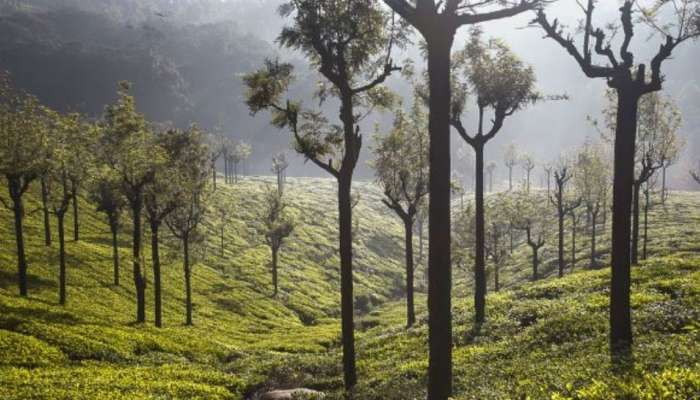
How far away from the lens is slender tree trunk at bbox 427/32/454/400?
1220 cm

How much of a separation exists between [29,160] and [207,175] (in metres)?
18.4

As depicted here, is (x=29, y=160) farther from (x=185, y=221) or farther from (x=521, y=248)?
(x=521, y=248)

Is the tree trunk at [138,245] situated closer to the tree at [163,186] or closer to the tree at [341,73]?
the tree at [163,186]

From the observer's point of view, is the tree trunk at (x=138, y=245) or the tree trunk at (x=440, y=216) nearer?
the tree trunk at (x=440, y=216)

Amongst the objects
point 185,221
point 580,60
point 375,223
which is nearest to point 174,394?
point 580,60

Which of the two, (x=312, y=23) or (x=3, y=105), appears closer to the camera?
(x=312, y=23)

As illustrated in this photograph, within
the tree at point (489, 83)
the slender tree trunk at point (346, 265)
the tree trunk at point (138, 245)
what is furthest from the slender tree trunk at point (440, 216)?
the tree trunk at point (138, 245)

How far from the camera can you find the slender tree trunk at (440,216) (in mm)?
12203

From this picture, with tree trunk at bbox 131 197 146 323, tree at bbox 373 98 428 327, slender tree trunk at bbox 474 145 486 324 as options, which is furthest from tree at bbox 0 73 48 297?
slender tree trunk at bbox 474 145 486 324

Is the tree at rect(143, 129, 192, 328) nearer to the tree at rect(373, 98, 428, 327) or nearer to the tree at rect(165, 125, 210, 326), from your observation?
the tree at rect(165, 125, 210, 326)

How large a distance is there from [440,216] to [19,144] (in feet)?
143

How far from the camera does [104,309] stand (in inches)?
2062

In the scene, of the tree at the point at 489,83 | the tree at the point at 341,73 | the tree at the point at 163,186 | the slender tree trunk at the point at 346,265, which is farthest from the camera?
the tree at the point at 163,186

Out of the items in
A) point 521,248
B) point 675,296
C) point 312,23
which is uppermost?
point 312,23
